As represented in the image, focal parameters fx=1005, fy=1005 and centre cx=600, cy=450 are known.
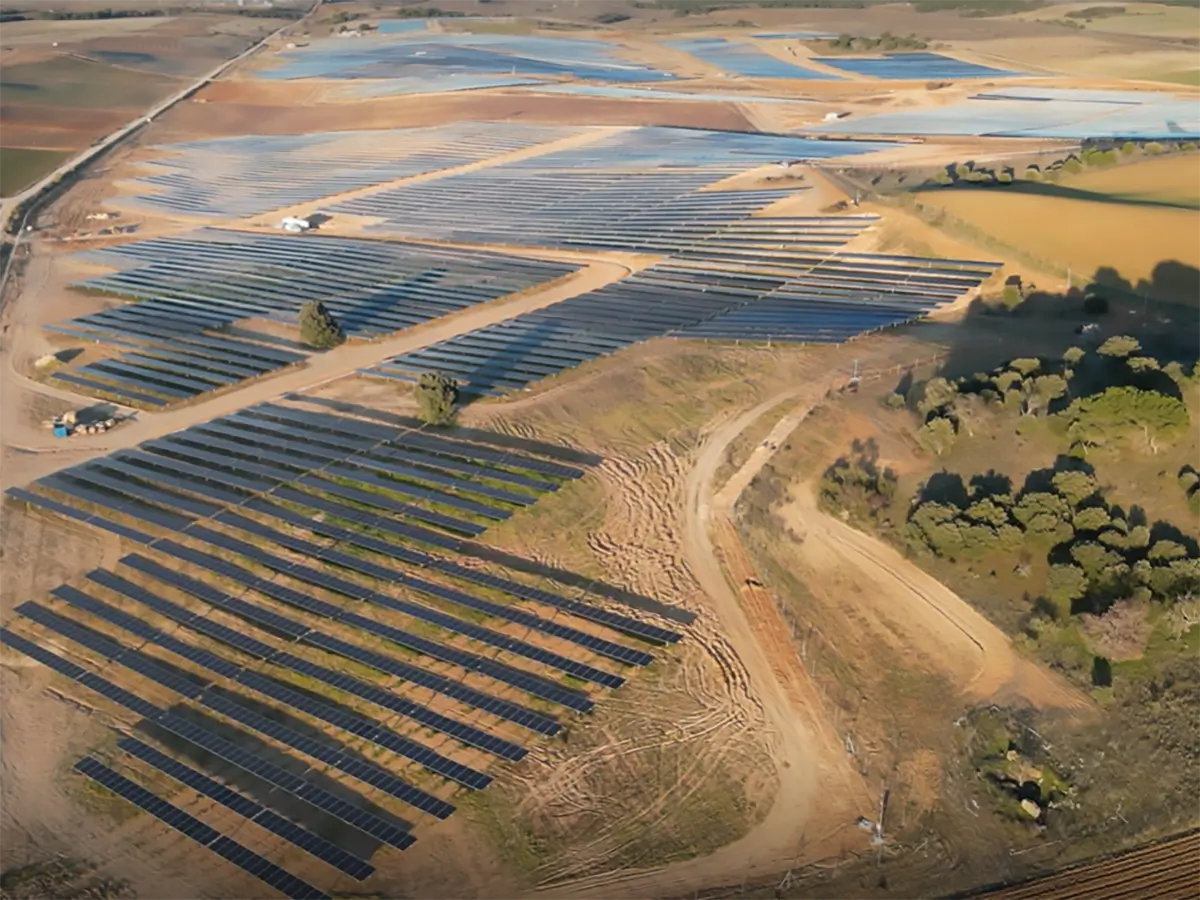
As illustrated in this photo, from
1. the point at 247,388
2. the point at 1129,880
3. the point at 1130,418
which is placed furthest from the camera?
the point at 247,388

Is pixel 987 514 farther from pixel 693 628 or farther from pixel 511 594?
pixel 511 594

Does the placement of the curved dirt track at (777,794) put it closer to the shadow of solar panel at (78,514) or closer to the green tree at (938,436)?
the green tree at (938,436)

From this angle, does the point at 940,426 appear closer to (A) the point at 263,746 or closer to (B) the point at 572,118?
(A) the point at 263,746

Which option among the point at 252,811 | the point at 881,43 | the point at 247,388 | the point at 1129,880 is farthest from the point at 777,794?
the point at 881,43

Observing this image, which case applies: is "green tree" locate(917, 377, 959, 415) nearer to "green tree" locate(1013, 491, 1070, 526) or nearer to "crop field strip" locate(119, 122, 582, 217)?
"green tree" locate(1013, 491, 1070, 526)

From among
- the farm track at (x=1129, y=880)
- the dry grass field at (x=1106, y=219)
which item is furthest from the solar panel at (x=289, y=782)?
the dry grass field at (x=1106, y=219)

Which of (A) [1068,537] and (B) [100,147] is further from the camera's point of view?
(B) [100,147]

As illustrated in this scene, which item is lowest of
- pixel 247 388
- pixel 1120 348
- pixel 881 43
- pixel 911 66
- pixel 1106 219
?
pixel 247 388
